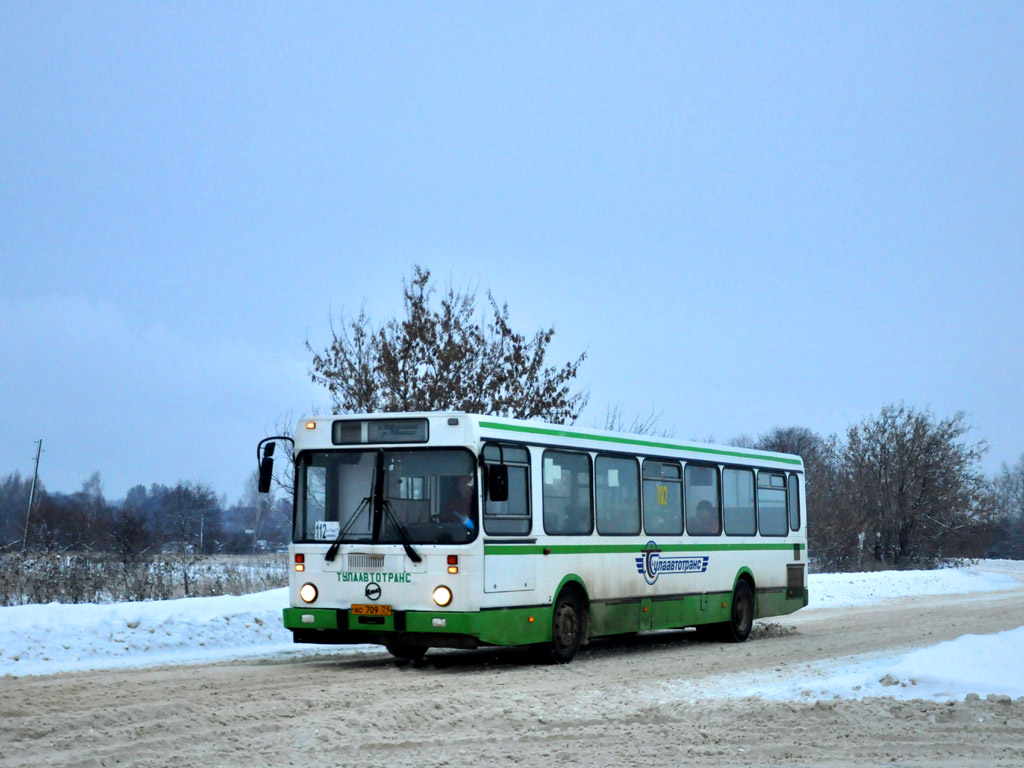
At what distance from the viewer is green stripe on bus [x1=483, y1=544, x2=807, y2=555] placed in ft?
47.8

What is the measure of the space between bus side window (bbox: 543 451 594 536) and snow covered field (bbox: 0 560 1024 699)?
2950 millimetres

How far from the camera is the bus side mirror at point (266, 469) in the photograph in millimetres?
14359

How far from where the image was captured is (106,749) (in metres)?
8.53

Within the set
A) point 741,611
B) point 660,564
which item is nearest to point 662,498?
point 660,564

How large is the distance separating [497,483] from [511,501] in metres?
0.87

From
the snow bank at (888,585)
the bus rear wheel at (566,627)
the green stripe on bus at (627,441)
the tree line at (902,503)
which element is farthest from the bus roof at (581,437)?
the tree line at (902,503)

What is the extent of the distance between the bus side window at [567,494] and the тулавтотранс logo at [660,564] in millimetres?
1515

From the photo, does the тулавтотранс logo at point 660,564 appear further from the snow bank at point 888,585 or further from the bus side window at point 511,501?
the snow bank at point 888,585

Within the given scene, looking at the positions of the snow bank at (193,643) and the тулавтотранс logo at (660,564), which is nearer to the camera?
the snow bank at (193,643)

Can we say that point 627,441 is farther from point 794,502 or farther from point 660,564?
point 794,502

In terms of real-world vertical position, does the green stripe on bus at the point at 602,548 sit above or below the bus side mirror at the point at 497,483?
below

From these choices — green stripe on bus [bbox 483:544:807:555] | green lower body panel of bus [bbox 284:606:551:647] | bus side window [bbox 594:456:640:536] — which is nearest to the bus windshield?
green stripe on bus [bbox 483:544:807:555]

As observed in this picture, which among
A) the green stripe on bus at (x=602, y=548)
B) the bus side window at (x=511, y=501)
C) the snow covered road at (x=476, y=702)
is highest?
the bus side window at (x=511, y=501)

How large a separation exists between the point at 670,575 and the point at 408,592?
535cm
